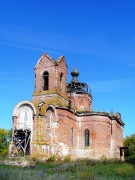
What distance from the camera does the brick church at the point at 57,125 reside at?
33.9 m

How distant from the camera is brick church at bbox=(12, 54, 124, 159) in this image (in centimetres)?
3394

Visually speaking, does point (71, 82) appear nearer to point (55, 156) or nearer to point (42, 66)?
point (42, 66)

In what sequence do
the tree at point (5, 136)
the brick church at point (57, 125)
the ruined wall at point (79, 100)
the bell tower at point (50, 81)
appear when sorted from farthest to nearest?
the tree at point (5, 136) < the ruined wall at point (79, 100) < the bell tower at point (50, 81) < the brick church at point (57, 125)

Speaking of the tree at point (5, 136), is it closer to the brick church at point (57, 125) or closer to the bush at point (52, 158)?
the brick church at point (57, 125)

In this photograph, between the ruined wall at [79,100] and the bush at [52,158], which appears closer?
the bush at [52,158]

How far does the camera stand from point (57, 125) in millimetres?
34188

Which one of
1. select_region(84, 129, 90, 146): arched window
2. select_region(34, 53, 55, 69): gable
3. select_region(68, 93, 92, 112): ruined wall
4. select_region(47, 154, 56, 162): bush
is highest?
select_region(34, 53, 55, 69): gable

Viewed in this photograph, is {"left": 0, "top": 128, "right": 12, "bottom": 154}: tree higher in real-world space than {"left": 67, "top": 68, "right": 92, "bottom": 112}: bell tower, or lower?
lower

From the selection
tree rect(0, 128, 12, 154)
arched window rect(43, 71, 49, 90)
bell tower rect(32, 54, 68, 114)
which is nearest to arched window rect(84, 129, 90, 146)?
bell tower rect(32, 54, 68, 114)

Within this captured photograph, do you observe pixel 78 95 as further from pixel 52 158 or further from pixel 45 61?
pixel 52 158

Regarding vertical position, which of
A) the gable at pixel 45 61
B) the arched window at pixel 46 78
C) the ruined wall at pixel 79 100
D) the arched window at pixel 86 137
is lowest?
the arched window at pixel 86 137

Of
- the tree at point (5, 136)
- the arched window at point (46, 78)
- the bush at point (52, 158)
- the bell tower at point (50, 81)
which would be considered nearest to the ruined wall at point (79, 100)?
the bell tower at point (50, 81)

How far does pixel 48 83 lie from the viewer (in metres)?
37.8

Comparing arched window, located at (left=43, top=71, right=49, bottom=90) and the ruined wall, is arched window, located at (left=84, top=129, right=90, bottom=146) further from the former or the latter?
arched window, located at (left=43, top=71, right=49, bottom=90)
